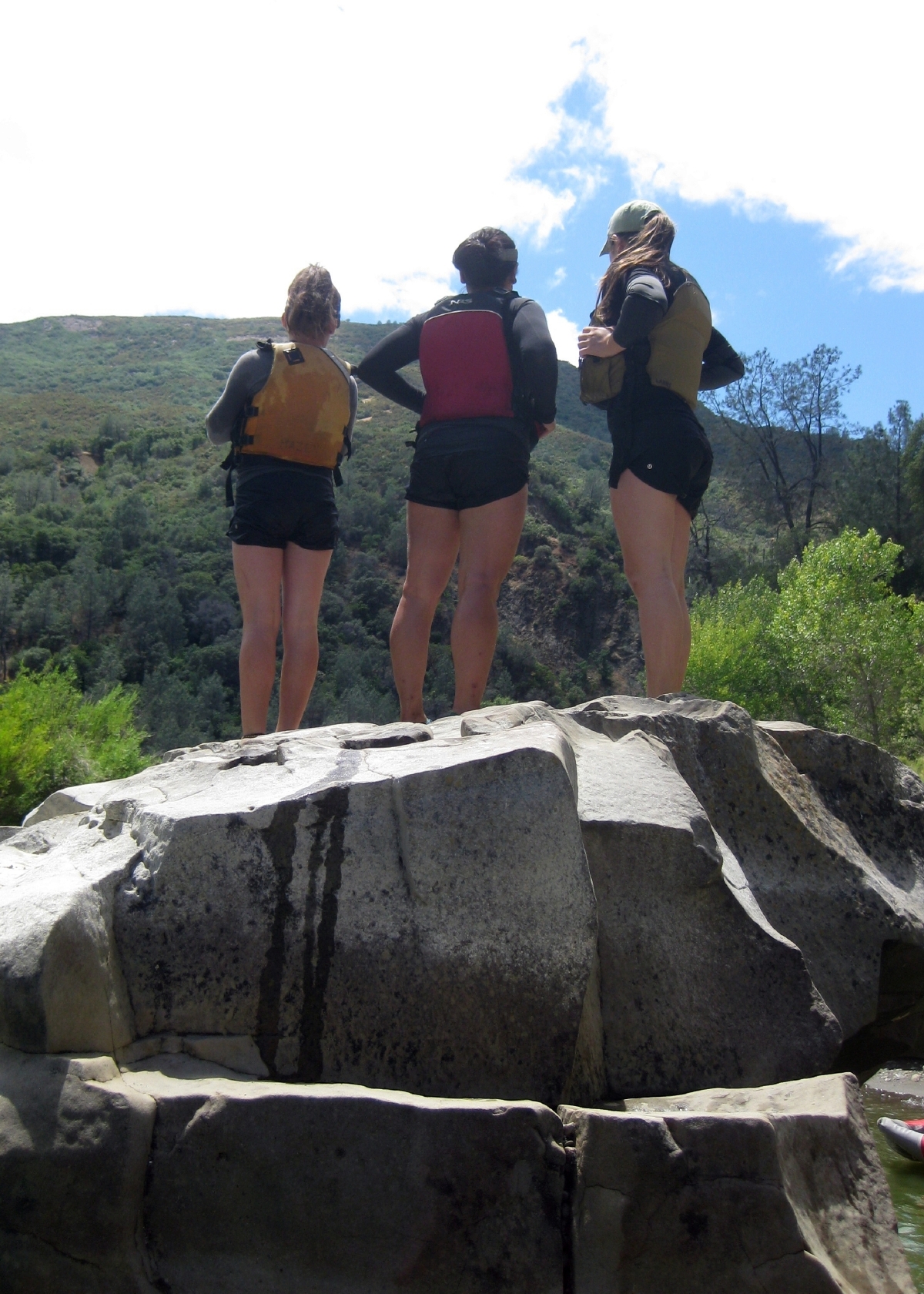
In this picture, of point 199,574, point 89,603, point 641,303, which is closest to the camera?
point 641,303

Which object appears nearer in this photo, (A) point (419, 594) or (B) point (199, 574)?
(A) point (419, 594)

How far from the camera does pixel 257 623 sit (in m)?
4.33

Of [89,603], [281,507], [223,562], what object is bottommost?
[89,603]

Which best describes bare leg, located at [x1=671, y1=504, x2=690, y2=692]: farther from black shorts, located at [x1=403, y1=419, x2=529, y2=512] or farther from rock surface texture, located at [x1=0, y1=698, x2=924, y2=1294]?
black shorts, located at [x1=403, y1=419, x2=529, y2=512]

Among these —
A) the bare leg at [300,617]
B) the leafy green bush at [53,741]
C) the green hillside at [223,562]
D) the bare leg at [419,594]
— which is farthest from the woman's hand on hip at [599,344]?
the green hillside at [223,562]

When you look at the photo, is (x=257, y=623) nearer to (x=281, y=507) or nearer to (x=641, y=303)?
(x=281, y=507)

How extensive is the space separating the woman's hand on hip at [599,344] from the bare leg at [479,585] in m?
0.58

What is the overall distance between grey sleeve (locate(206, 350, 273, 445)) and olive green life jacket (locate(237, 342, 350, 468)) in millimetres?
34

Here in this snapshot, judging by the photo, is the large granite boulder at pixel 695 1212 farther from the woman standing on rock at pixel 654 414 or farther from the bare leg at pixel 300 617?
the bare leg at pixel 300 617

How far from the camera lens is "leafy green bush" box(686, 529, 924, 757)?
2195 cm

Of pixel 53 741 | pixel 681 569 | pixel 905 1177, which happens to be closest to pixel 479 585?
pixel 681 569

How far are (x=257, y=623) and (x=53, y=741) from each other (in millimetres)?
6428

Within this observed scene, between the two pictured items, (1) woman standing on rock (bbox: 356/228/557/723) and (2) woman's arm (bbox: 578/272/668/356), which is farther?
(1) woman standing on rock (bbox: 356/228/557/723)

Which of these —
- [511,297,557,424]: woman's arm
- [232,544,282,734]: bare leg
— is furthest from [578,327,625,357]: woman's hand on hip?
[232,544,282,734]: bare leg
